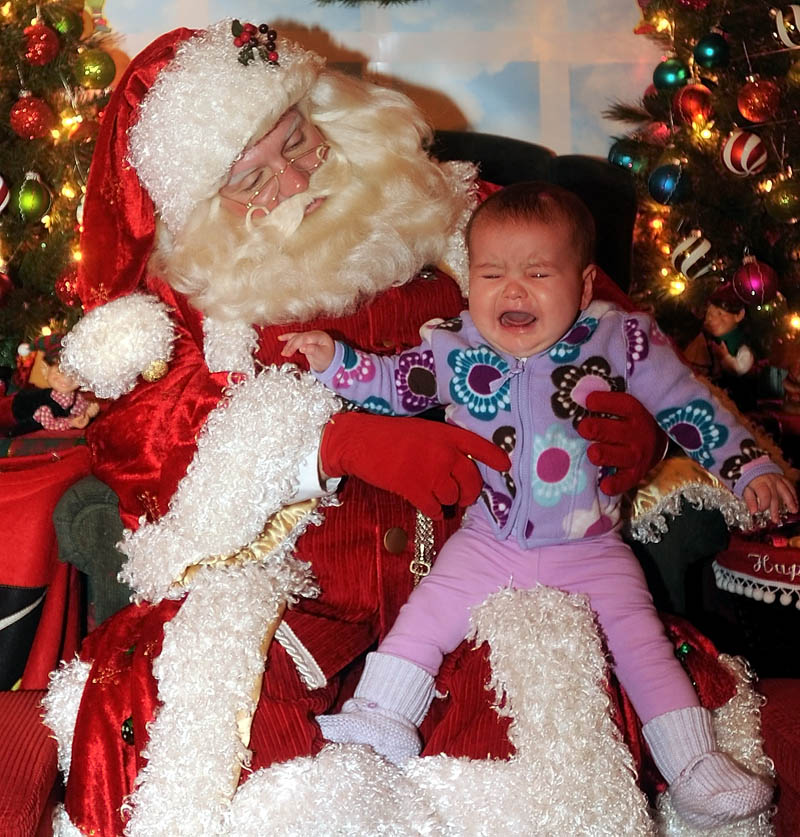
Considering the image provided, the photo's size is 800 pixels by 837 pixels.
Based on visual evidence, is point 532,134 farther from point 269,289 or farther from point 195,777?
point 195,777

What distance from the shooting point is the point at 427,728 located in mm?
1722

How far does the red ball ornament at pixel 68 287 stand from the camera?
305 centimetres

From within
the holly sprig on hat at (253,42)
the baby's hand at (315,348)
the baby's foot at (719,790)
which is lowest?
the baby's foot at (719,790)

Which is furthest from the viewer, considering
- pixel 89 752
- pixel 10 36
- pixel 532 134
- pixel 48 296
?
pixel 532 134

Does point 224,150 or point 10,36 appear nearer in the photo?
point 224,150

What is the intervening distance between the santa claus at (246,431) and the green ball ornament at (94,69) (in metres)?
1.09

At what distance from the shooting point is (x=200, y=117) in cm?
188

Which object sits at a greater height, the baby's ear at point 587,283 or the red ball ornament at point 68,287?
the baby's ear at point 587,283

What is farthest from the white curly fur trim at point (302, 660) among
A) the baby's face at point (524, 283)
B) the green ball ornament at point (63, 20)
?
the green ball ornament at point (63, 20)

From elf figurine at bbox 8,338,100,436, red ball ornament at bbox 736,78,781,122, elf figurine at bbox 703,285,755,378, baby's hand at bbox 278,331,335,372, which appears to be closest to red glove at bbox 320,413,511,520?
baby's hand at bbox 278,331,335,372

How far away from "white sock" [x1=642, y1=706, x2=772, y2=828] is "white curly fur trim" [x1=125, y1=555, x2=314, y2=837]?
2.20 feet

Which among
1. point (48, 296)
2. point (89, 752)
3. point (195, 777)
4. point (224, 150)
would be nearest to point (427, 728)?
point (195, 777)

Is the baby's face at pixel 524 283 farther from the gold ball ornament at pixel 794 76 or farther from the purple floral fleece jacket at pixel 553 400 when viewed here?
the gold ball ornament at pixel 794 76

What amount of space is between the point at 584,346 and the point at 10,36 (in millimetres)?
2165
